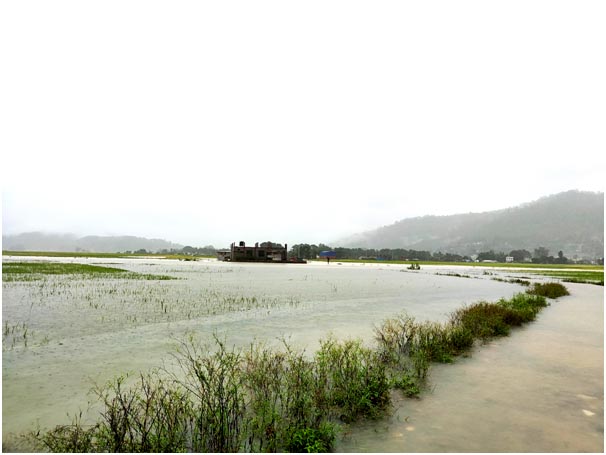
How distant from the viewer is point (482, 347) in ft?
41.7

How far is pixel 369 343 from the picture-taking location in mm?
13008

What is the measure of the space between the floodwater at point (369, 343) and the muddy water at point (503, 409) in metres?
0.02

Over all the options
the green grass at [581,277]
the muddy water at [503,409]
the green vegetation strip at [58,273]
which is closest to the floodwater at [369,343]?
the muddy water at [503,409]

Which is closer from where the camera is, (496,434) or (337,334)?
(496,434)

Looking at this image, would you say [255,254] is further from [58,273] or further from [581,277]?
[581,277]

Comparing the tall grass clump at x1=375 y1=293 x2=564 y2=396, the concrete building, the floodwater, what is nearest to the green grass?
the floodwater

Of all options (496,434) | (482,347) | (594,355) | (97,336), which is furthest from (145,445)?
A: (594,355)

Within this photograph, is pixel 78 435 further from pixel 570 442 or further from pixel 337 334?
pixel 337 334

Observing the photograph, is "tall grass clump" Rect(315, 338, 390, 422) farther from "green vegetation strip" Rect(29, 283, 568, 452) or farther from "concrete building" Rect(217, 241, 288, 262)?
"concrete building" Rect(217, 241, 288, 262)

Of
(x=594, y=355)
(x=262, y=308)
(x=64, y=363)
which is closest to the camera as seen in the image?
(x=64, y=363)

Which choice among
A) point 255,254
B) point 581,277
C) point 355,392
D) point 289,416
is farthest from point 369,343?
point 255,254

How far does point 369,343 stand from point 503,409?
5.80m

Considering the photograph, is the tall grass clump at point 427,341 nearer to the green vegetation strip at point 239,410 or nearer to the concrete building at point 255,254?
the green vegetation strip at point 239,410

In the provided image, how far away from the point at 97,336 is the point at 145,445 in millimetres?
9294
